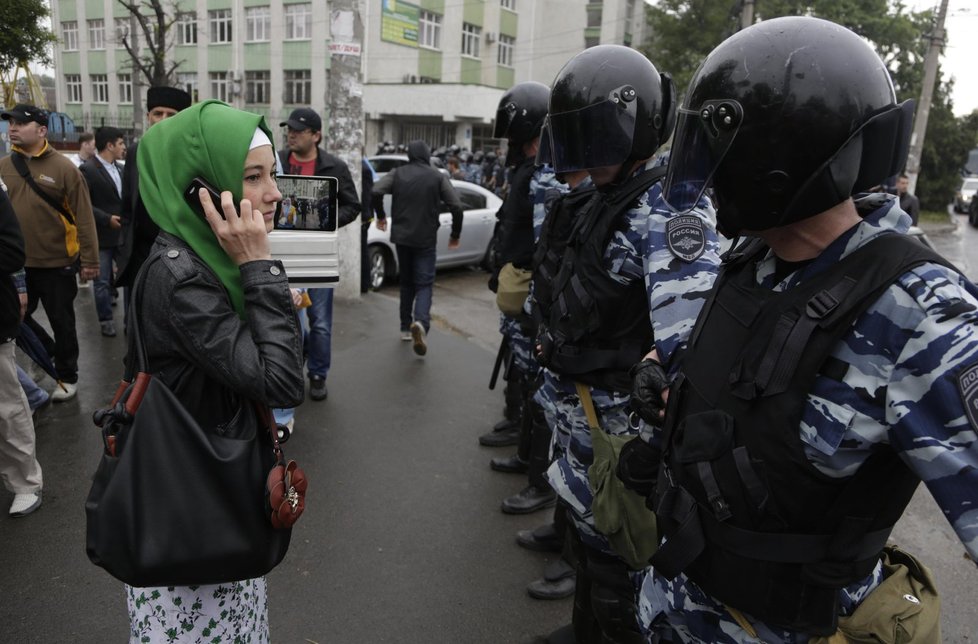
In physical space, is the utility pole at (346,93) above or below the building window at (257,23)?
A: below

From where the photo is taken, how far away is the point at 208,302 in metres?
1.66

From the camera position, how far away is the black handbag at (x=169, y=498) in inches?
61.1

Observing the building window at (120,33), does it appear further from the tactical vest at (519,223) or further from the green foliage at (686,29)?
the green foliage at (686,29)

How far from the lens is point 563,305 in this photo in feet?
8.52

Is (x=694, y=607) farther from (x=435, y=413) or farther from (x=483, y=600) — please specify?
(x=435, y=413)

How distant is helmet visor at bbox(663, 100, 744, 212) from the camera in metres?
1.38

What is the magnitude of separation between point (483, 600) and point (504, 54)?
144ft

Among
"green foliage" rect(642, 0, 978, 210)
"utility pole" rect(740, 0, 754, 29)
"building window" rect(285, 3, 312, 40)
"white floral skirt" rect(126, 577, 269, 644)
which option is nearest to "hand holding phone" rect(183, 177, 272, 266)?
"white floral skirt" rect(126, 577, 269, 644)

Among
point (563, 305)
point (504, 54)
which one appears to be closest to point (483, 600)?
point (563, 305)

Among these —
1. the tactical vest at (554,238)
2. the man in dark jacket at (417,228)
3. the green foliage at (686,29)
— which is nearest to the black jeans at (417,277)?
the man in dark jacket at (417,228)

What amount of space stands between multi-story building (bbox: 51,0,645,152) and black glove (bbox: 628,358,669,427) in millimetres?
33750

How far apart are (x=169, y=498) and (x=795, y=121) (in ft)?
5.05

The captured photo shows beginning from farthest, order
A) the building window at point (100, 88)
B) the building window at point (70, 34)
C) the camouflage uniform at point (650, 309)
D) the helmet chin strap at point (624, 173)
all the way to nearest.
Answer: the building window at point (100, 88) < the building window at point (70, 34) < the helmet chin strap at point (624, 173) < the camouflage uniform at point (650, 309)

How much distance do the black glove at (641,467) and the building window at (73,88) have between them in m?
44.7
